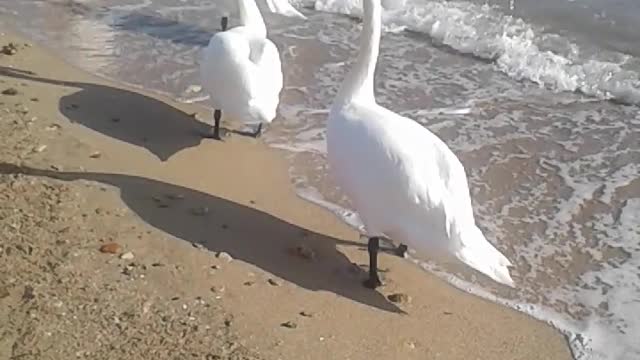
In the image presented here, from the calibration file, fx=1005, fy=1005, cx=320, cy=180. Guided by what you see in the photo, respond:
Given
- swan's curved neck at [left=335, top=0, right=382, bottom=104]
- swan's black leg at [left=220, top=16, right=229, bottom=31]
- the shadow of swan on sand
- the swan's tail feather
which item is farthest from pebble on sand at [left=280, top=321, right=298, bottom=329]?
swan's black leg at [left=220, top=16, right=229, bottom=31]

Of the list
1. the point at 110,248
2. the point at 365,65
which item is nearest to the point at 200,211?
the point at 110,248

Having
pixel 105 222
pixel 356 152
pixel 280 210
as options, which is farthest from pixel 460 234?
pixel 105 222

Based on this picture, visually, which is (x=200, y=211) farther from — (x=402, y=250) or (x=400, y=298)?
(x=400, y=298)

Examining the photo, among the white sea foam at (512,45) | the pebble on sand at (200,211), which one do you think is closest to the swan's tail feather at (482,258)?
the pebble on sand at (200,211)

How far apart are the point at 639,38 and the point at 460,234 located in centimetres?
590

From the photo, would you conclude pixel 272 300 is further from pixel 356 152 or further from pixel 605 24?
pixel 605 24

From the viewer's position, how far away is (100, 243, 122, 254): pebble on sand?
496cm

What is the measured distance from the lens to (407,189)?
490cm

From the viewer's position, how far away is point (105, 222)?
209 inches

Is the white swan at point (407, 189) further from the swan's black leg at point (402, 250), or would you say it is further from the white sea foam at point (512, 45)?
the white sea foam at point (512, 45)

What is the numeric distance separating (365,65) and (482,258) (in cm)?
143

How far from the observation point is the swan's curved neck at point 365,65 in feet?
18.2

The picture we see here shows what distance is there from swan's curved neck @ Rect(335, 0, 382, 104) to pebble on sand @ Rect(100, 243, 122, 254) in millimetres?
1445

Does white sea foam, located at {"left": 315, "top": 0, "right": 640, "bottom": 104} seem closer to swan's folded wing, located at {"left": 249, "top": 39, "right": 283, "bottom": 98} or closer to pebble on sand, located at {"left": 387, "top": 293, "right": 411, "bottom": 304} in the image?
swan's folded wing, located at {"left": 249, "top": 39, "right": 283, "bottom": 98}
